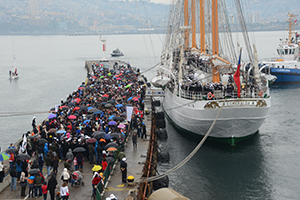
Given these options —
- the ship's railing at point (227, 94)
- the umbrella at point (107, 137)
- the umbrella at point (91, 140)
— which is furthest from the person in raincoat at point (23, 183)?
the ship's railing at point (227, 94)

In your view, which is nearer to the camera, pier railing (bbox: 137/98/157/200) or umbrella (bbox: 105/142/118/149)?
pier railing (bbox: 137/98/157/200)

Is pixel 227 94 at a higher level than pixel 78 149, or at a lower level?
higher

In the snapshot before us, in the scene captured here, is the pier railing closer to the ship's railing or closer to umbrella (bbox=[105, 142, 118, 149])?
umbrella (bbox=[105, 142, 118, 149])

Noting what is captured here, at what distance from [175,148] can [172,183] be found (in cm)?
725

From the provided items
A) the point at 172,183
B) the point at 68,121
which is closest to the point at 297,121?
the point at 172,183

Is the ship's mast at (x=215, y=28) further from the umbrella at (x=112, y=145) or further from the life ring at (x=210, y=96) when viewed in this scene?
the umbrella at (x=112, y=145)

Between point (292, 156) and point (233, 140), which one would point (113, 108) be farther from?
point (292, 156)

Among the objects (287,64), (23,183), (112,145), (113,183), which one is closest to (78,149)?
(112,145)

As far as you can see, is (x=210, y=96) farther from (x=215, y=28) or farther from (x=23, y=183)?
(x=23, y=183)

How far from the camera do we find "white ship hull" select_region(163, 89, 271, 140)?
2920cm

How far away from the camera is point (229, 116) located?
2962 cm

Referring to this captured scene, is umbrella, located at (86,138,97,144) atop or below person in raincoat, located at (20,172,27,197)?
atop

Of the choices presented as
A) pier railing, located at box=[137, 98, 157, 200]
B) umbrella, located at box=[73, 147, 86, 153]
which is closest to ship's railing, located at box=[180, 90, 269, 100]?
pier railing, located at box=[137, 98, 157, 200]

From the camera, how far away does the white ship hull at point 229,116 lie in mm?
29203
